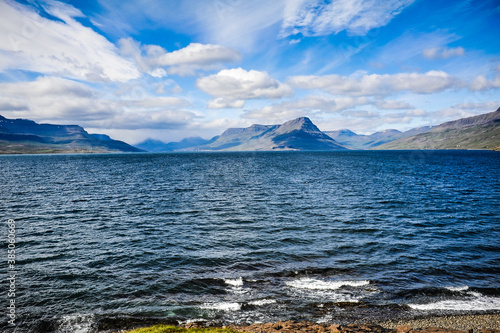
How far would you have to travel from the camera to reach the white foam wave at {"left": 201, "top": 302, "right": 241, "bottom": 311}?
19348 millimetres

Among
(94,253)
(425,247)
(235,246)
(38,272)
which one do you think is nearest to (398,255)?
(425,247)

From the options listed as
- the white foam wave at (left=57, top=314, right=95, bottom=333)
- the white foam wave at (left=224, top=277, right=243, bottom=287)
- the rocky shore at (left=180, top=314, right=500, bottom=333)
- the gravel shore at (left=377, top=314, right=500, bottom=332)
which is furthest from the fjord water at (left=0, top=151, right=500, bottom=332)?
the rocky shore at (left=180, top=314, right=500, bottom=333)

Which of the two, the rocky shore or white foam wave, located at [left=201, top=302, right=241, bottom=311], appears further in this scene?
white foam wave, located at [left=201, top=302, right=241, bottom=311]

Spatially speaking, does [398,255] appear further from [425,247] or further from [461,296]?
[461,296]

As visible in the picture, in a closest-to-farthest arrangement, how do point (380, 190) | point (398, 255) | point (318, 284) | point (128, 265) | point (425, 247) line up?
point (318, 284) → point (128, 265) → point (398, 255) → point (425, 247) → point (380, 190)

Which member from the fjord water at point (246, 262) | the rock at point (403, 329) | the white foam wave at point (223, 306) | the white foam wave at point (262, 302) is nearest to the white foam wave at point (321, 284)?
the fjord water at point (246, 262)

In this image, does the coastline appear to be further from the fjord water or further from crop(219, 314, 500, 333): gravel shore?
the fjord water

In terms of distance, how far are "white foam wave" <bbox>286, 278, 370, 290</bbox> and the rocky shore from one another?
488cm

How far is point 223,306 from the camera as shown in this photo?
19.7 m

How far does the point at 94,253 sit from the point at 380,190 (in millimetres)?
64376

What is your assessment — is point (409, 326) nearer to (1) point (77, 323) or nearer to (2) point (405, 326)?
(2) point (405, 326)

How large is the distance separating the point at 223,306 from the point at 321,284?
343 inches

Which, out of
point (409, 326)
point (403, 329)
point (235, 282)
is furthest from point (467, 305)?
point (235, 282)

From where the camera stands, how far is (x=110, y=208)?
4962 centimetres
